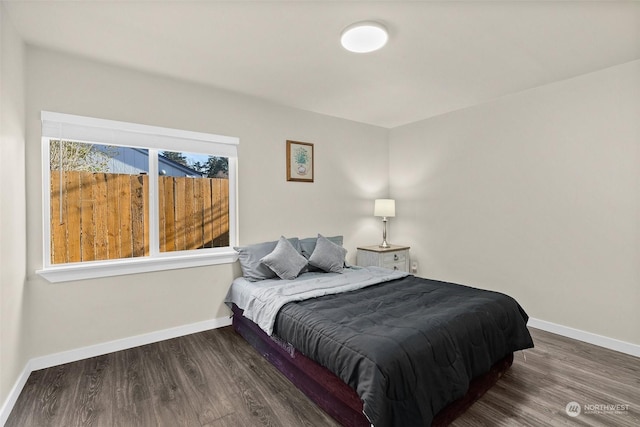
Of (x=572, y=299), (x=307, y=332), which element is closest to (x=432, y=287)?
(x=307, y=332)

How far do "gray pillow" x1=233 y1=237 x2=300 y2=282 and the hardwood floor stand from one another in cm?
71

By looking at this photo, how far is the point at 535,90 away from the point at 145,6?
365cm

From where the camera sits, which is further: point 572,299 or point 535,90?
point 535,90

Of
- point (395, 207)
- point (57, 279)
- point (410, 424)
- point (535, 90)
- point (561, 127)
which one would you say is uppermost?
point (535, 90)

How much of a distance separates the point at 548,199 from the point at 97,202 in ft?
14.5

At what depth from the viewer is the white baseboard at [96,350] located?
2057 millimetres

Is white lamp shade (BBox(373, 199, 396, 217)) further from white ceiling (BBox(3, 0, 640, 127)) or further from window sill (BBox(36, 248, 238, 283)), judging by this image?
window sill (BBox(36, 248, 238, 283))

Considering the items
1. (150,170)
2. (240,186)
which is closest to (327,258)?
(240,186)

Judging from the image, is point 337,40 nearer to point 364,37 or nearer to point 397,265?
point 364,37

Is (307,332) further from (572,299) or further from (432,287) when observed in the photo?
(572,299)

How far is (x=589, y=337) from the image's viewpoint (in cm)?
298

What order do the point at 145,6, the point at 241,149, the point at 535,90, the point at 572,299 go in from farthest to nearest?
the point at 241,149, the point at 535,90, the point at 572,299, the point at 145,6

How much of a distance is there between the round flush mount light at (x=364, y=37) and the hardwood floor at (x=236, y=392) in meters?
2.57

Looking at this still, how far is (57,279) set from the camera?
2562 mm
